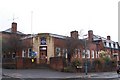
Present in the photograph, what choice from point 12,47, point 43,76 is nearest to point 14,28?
point 12,47

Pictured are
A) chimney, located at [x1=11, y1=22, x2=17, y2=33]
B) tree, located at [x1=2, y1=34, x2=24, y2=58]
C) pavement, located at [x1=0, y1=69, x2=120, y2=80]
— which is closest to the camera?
pavement, located at [x1=0, y1=69, x2=120, y2=80]

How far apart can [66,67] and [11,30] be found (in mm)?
19847

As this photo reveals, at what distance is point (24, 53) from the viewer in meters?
50.6

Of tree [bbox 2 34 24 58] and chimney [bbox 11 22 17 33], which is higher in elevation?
chimney [bbox 11 22 17 33]

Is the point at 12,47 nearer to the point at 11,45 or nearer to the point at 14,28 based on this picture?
the point at 11,45

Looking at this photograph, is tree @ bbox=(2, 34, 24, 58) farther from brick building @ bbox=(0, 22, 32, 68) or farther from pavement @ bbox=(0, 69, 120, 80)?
pavement @ bbox=(0, 69, 120, 80)

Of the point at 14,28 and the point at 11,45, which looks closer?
the point at 11,45

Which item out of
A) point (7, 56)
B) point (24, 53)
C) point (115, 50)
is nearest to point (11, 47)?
point (7, 56)

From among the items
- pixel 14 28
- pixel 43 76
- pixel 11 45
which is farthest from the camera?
pixel 14 28

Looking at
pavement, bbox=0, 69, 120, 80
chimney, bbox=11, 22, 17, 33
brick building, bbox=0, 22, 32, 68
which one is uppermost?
chimney, bbox=11, 22, 17, 33

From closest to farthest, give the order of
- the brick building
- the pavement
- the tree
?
the pavement < the brick building < the tree

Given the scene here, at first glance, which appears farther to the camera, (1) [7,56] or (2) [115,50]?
(2) [115,50]

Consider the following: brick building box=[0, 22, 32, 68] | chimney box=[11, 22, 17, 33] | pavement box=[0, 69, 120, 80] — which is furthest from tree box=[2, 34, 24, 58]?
pavement box=[0, 69, 120, 80]

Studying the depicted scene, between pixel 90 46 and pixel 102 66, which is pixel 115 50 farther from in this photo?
pixel 102 66
